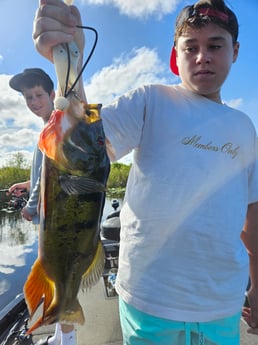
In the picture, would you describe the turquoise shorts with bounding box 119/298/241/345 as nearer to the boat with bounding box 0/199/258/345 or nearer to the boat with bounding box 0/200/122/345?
the boat with bounding box 0/199/258/345

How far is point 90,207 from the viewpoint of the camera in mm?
994

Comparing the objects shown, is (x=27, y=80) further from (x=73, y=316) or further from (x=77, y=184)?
(x=73, y=316)

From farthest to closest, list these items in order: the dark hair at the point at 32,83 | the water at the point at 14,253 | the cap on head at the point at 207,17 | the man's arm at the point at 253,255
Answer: the water at the point at 14,253
the dark hair at the point at 32,83
the man's arm at the point at 253,255
the cap on head at the point at 207,17

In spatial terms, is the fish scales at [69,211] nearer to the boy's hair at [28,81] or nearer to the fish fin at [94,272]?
the fish fin at [94,272]

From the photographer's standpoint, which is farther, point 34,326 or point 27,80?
point 27,80

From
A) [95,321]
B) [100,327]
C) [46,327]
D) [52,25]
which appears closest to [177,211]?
[52,25]

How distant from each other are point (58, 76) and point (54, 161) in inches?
10.9

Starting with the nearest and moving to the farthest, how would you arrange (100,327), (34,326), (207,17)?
(34,326), (207,17), (100,327)

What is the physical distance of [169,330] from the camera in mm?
1119

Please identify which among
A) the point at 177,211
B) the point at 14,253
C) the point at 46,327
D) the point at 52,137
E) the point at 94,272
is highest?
the point at 52,137

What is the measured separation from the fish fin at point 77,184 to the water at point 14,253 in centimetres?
137

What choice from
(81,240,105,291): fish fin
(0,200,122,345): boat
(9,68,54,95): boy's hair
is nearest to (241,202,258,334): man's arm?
(81,240,105,291): fish fin

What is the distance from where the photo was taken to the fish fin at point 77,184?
0.94 metres

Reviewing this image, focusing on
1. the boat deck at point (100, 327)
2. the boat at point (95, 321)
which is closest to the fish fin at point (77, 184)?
the boat deck at point (100, 327)
